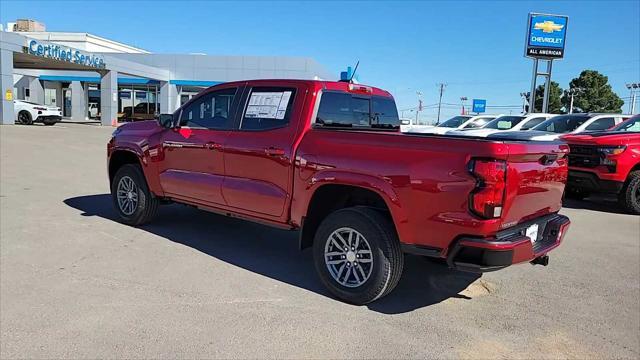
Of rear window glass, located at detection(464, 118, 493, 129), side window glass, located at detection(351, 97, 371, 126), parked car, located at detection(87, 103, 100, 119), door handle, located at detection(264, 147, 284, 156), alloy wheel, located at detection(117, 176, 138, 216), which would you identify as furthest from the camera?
parked car, located at detection(87, 103, 100, 119)

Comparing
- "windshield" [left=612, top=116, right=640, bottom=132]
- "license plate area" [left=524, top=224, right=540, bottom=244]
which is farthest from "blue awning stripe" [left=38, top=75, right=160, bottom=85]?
"license plate area" [left=524, top=224, right=540, bottom=244]

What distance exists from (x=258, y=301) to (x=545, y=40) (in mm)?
29751

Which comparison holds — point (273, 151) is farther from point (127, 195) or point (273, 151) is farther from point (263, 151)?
point (127, 195)

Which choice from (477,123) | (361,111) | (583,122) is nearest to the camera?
(361,111)

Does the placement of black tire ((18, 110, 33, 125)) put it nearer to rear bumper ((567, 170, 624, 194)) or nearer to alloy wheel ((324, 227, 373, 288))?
rear bumper ((567, 170, 624, 194))

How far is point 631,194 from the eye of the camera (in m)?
8.85

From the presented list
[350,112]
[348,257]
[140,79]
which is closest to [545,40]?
[350,112]

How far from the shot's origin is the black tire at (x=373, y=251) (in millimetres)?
4012

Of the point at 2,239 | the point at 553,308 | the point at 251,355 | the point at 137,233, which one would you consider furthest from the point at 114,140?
the point at 553,308

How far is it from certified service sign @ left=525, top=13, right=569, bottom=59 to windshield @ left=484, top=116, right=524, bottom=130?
13.9 meters

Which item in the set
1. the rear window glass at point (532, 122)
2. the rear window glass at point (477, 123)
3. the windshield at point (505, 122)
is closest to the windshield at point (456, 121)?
the rear window glass at point (477, 123)

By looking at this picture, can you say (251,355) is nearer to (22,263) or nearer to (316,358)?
(316,358)

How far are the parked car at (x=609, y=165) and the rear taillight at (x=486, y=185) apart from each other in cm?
641

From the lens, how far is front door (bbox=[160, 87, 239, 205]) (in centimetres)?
538
